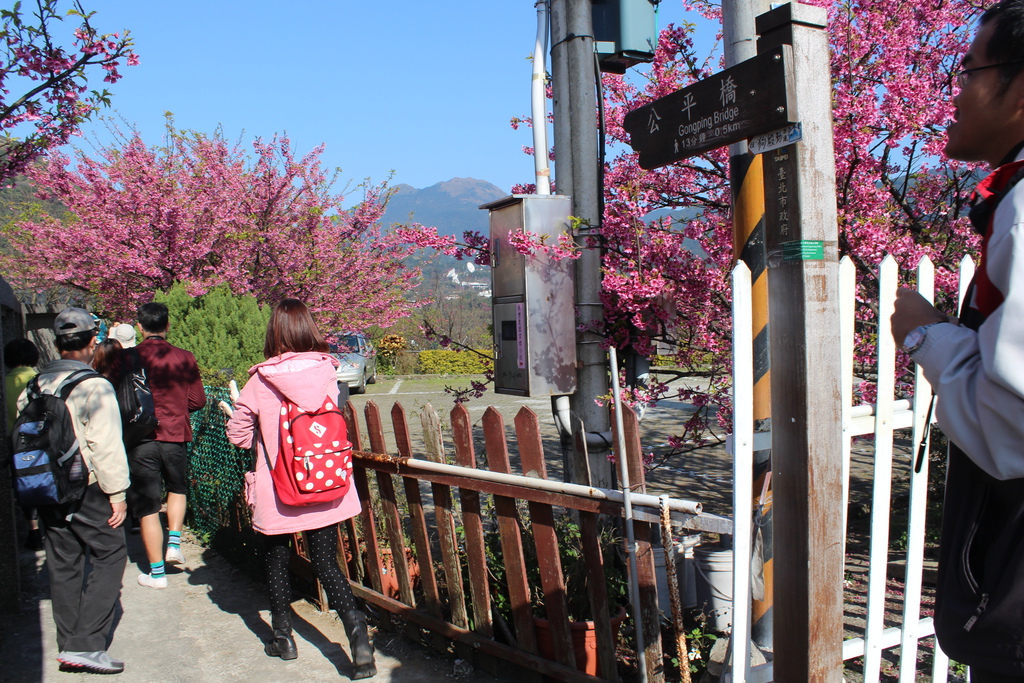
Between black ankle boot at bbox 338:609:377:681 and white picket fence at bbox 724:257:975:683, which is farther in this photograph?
black ankle boot at bbox 338:609:377:681

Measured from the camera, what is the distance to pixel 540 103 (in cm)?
430

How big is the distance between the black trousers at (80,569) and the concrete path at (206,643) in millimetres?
237

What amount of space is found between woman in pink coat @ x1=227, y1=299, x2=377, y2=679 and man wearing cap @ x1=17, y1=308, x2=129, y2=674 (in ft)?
2.17

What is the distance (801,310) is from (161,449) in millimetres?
4759

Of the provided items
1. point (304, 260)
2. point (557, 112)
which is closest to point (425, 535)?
point (557, 112)

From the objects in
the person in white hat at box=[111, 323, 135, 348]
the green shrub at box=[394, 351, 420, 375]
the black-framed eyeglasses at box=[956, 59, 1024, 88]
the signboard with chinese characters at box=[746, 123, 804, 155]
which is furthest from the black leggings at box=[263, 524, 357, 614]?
the green shrub at box=[394, 351, 420, 375]

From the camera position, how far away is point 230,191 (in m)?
12.1

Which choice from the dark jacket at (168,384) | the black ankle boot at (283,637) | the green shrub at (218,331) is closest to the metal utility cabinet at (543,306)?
the black ankle boot at (283,637)

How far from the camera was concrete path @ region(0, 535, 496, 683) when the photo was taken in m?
3.88

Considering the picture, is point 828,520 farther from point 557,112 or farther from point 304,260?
point 304,260

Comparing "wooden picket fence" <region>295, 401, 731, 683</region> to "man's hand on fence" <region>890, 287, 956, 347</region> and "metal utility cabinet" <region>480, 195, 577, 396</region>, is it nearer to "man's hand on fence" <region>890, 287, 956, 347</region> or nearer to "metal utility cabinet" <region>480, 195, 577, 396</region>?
"metal utility cabinet" <region>480, 195, 577, 396</region>

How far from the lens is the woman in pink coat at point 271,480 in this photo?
3777mm

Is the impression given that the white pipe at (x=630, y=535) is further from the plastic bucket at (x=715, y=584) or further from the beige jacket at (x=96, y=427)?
the beige jacket at (x=96, y=427)

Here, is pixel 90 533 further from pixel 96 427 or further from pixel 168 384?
pixel 168 384
